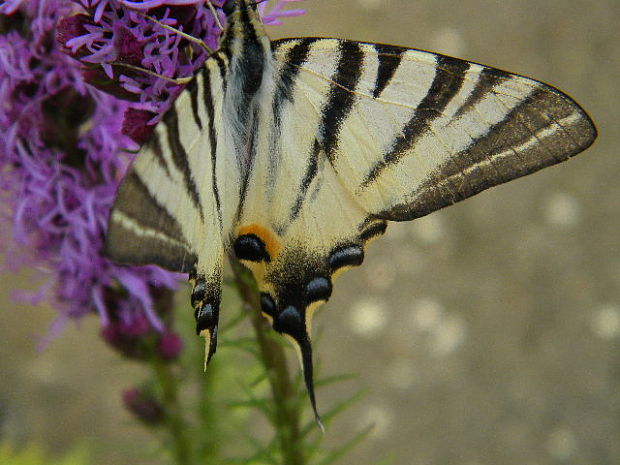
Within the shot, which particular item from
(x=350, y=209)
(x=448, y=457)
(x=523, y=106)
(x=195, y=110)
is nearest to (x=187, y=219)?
(x=195, y=110)

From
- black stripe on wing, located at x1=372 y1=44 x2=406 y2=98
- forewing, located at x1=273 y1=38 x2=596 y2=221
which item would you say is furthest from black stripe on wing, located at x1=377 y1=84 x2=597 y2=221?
black stripe on wing, located at x1=372 y1=44 x2=406 y2=98

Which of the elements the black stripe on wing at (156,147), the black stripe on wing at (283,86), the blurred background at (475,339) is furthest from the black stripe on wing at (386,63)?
the blurred background at (475,339)

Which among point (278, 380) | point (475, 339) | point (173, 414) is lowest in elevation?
point (475, 339)

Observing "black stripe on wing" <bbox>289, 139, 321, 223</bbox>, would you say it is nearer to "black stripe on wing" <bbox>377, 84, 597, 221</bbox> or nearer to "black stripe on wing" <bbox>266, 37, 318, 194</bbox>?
"black stripe on wing" <bbox>266, 37, 318, 194</bbox>

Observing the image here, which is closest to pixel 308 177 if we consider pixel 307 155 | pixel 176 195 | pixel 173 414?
pixel 307 155

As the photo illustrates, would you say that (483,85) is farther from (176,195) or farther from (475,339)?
(475,339)

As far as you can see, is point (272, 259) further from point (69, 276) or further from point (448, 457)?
point (448, 457)

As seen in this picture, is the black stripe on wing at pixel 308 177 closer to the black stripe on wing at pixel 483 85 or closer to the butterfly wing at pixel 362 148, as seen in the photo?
the butterfly wing at pixel 362 148
